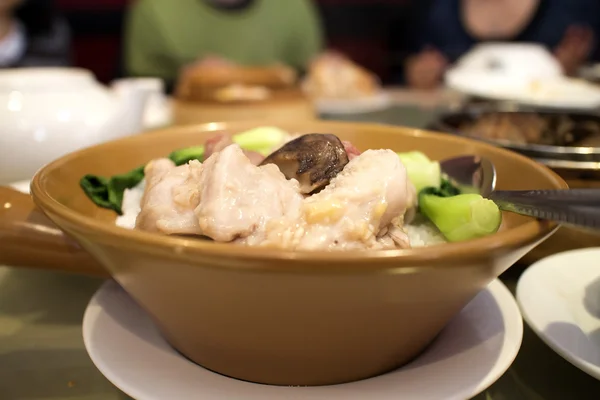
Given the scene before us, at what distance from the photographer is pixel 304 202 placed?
1.91 ft

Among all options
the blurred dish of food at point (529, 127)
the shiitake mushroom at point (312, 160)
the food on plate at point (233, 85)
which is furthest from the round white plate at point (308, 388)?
the food on plate at point (233, 85)

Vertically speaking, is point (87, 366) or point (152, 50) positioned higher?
point (87, 366)

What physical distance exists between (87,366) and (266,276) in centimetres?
34

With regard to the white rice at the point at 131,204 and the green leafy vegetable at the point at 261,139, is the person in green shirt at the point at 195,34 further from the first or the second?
the white rice at the point at 131,204

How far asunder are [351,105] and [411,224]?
1.58 meters

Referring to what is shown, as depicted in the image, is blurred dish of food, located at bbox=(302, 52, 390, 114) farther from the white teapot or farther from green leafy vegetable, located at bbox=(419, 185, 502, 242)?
green leafy vegetable, located at bbox=(419, 185, 502, 242)

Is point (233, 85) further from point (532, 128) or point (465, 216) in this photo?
point (465, 216)

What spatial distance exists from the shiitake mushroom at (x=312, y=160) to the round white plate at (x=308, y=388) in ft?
0.75

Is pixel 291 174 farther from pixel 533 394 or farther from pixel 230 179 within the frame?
pixel 533 394

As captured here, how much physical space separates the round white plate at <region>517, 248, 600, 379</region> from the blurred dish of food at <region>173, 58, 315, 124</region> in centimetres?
101

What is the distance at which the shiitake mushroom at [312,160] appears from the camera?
2.08 feet

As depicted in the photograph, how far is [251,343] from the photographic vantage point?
55 centimetres

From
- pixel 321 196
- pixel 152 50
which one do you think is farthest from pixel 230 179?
pixel 152 50

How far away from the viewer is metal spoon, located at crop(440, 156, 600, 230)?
0.49 m
